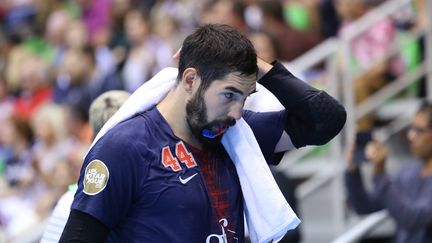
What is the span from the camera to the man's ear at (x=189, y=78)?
10.7 ft

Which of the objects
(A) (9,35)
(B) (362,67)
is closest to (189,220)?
(B) (362,67)

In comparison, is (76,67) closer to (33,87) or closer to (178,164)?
(33,87)

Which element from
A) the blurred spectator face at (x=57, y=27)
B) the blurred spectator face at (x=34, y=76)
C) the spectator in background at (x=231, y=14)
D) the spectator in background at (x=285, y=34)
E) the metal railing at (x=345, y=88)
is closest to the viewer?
the metal railing at (x=345, y=88)

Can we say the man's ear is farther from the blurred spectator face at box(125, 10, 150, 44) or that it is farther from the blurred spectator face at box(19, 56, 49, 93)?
the blurred spectator face at box(19, 56, 49, 93)

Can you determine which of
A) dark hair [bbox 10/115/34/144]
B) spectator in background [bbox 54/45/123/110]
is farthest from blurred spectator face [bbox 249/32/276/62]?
dark hair [bbox 10/115/34/144]

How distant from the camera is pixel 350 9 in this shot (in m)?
8.01

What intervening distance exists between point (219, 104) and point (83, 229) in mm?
557

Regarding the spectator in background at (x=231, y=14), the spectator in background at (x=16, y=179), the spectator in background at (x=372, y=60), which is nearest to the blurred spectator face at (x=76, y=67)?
the spectator in background at (x=16, y=179)

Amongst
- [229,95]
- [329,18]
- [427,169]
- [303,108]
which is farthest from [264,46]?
[229,95]

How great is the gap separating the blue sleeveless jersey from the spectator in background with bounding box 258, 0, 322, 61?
14.8ft

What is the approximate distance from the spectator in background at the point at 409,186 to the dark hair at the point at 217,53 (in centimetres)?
257

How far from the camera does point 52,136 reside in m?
8.41

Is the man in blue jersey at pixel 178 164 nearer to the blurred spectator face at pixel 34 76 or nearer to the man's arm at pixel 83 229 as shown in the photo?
the man's arm at pixel 83 229

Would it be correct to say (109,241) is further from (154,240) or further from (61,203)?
(61,203)
